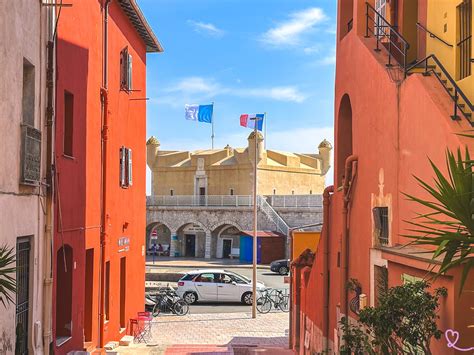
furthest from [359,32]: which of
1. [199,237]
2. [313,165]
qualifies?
[313,165]

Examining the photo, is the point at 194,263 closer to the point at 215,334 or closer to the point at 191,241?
the point at 191,241

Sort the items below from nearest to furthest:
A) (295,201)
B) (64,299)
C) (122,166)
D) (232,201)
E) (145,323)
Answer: (64,299), (122,166), (145,323), (295,201), (232,201)

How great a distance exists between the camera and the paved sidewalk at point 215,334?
16.8 metres

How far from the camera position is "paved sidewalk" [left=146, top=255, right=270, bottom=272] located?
141ft

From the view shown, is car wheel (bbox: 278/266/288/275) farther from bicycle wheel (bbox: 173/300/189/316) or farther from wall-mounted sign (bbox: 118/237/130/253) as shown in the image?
wall-mounted sign (bbox: 118/237/130/253)

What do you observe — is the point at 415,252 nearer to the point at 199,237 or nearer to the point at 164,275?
the point at 164,275

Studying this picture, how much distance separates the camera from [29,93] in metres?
9.80

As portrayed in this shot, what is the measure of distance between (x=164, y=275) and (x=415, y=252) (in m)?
30.8

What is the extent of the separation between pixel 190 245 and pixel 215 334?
32495 millimetres

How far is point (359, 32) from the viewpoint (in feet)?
36.2

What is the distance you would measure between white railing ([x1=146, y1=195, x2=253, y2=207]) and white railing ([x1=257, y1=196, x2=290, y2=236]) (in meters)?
1.30

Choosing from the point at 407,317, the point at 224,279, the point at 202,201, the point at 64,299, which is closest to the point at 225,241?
the point at 202,201

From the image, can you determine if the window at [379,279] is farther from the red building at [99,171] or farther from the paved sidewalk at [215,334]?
the paved sidewalk at [215,334]

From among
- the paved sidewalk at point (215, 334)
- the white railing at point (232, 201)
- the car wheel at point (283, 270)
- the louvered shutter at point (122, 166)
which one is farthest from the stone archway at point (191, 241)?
the louvered shutter at point (122, 166)
